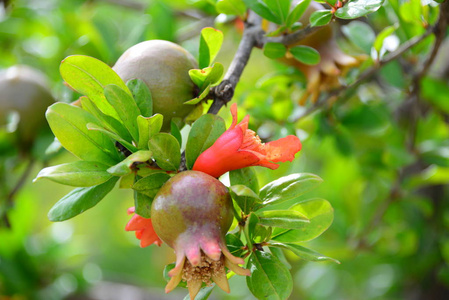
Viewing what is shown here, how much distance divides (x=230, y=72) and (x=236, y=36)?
2.70ft

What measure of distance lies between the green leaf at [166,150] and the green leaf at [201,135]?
23 mm

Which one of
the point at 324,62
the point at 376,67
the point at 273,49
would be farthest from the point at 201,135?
the point at 376,67

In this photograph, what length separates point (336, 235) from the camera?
1.67m

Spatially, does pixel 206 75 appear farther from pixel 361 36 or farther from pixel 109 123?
pixel 361 36

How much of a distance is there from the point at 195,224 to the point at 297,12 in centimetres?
45

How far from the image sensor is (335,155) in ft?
5.68

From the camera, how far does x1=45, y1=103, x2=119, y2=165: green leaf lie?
0.71 metres

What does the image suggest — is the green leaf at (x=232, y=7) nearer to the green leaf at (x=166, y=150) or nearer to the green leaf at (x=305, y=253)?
the green leaf at (x=166, y=150)

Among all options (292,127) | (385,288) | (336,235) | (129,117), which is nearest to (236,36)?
(292,127)

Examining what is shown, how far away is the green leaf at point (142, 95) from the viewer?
0.74 metres

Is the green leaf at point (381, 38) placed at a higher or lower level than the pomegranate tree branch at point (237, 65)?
lower

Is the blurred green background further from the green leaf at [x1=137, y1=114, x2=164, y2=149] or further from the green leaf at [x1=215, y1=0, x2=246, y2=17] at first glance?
the green leaf at [x1=137, y1=114, x2=164, y2=149]

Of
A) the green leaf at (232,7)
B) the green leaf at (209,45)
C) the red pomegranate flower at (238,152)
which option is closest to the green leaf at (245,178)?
the red pomegranate flower at (238,152)

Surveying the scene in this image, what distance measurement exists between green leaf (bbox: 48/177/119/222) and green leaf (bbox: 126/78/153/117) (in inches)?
4.6
